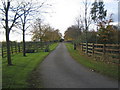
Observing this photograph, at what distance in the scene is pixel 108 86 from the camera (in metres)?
5.76

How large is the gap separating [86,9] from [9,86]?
1493 centimetres

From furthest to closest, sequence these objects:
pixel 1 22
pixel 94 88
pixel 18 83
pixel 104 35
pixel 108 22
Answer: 1. pixel 108 22
2. pixel 104 35
3. pixel 1 22
4. pixel 18 83
5. pixel 94 88

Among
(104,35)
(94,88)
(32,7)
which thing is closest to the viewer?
(94,88)

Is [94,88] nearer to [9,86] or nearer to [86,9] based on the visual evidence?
[9,86]

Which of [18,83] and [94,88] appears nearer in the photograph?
[94,88]

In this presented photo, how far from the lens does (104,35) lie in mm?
17969

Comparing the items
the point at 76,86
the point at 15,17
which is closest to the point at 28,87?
the point at 76,86

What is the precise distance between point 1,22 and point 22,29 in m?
6.94

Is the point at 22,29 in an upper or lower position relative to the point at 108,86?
upper

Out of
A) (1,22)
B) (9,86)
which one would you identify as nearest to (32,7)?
(1,22)

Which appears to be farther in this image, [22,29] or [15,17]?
[22,29]

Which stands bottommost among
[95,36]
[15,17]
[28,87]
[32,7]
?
[28,87]

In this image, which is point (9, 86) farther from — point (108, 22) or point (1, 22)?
point (108, 22)

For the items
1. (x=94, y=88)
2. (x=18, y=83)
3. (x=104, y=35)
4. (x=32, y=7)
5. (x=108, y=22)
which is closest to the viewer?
(x=94, y=88)
